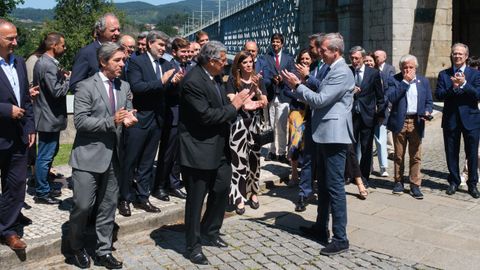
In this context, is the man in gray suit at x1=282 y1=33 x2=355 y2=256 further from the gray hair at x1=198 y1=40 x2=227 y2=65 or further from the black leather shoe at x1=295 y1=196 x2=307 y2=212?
the black leather shoe at x1=295 y1=196 x2=307 y2=212

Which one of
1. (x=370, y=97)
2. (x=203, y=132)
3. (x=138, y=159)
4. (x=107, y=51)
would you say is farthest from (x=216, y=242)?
(x=370, y=97)

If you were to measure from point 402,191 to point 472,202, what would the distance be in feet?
2.94

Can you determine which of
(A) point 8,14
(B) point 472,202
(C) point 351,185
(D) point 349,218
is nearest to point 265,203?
(D) point 349,218

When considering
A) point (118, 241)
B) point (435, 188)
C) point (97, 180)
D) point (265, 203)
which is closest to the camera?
point (97, 180)

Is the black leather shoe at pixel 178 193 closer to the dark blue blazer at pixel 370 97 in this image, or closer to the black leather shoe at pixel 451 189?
the dark blue blazer at pixel 370 97

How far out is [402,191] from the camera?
7.31 m

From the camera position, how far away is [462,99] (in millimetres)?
7176

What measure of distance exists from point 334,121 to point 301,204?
1.76 metres

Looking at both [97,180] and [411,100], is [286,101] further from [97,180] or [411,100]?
[97,180]

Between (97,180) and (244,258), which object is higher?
(97,180)

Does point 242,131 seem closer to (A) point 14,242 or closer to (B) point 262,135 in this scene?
(B) point 262,135

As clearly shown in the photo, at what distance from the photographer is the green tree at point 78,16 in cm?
6331

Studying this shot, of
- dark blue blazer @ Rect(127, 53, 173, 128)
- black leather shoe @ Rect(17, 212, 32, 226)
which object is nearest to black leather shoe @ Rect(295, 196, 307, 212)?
dark blue blazer @ Rect(127, 53, 173, 128)

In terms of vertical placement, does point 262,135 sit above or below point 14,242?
above
